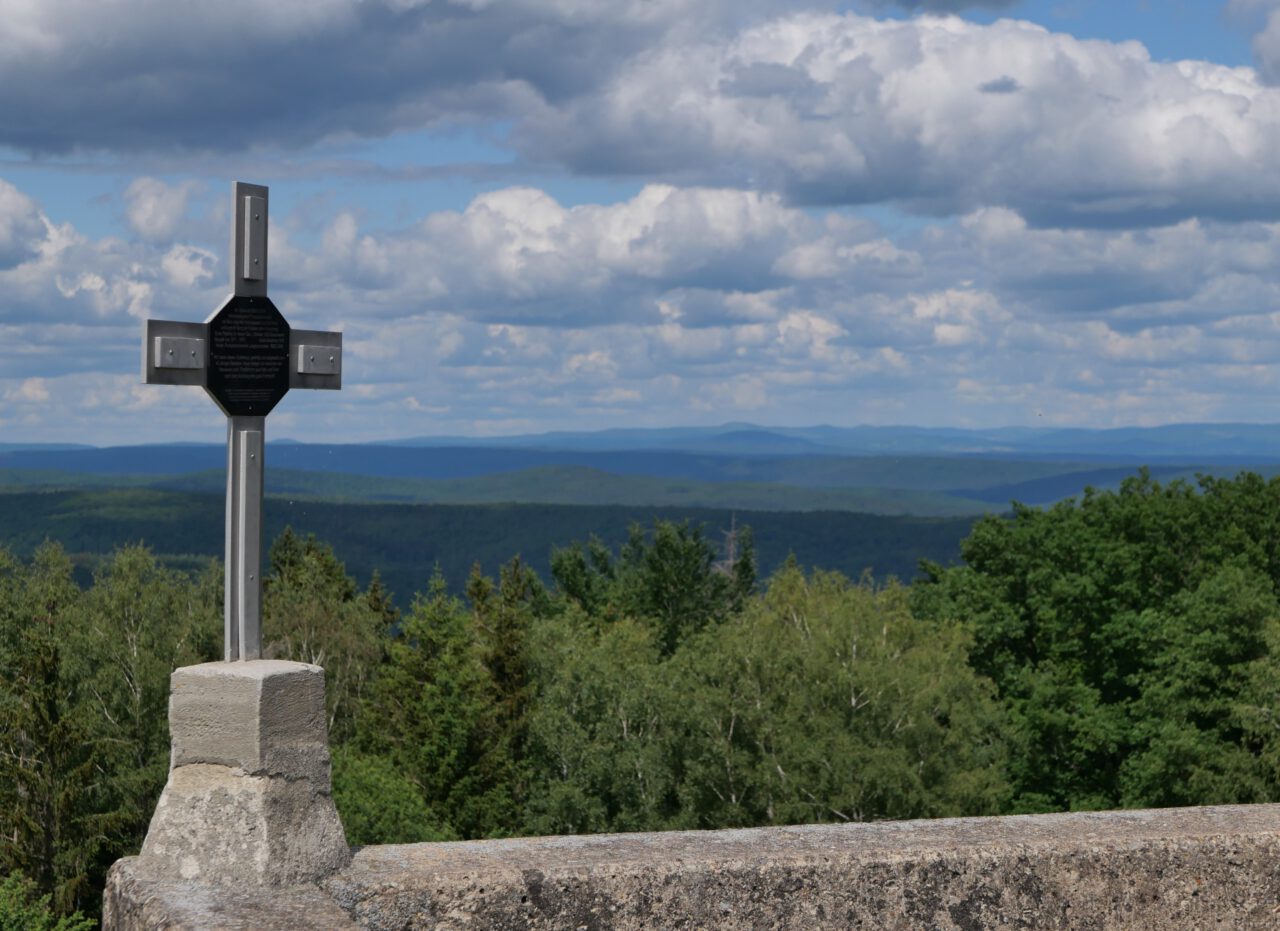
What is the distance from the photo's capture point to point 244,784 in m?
6.48

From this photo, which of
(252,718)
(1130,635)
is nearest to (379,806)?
(1130,635)

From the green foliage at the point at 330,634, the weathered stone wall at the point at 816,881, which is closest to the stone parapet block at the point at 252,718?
the weathered stone wall at the point at 816,881

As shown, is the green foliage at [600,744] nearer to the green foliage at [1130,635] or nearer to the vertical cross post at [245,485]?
the green foliage at [1130,635]

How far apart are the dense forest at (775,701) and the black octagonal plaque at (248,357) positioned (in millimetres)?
27800

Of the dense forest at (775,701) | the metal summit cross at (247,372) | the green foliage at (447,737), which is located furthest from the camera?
the green foliage at (447,737)

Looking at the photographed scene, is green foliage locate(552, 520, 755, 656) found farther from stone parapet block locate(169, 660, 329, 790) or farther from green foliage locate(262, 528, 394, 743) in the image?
stone parapet block locate(169, 660, 329, 790)

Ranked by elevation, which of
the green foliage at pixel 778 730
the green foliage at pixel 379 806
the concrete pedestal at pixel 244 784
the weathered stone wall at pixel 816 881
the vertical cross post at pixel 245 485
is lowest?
the green foliage at pixel 379 806

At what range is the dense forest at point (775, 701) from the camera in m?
39.5

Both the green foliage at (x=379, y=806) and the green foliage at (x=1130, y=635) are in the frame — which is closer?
the green foliage at (x=379, y=806)

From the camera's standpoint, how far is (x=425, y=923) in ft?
21.6

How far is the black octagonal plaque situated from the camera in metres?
6.84

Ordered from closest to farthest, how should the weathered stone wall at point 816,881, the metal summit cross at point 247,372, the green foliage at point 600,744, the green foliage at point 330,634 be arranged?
the weathered stone wall at point 816,881 → the metal summit cross at point 247,372 → the green foliage at point 600,744 → the green foliage at point 330,634

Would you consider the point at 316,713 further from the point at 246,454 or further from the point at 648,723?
the point at 648,723

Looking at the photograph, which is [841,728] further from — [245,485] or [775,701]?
[245,485]
